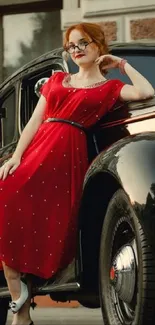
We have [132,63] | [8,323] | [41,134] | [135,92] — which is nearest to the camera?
[135,92]

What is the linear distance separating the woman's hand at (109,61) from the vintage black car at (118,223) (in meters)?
0.25

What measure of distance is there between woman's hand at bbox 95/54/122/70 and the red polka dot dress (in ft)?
0.37

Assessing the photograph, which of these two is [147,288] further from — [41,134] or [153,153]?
[41,134]

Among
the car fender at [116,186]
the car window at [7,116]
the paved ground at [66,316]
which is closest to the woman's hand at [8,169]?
the car fender at [116,186]

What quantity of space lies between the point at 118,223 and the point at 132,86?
2.17ft

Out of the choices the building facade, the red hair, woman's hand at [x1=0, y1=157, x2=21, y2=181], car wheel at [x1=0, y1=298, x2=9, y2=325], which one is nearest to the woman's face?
the red hair

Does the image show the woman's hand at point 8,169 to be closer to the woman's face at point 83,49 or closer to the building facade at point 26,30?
the woman's face at point 83,49

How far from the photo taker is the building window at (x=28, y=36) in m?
12.6

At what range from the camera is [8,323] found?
281 inches

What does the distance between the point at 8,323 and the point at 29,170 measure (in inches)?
124

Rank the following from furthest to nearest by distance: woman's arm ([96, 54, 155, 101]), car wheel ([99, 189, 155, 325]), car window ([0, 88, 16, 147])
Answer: car window ([0, 88, 16, 147])
woman's arm ([96, 54, 155, 101])
car wheel ([99, 189, 155, 325])

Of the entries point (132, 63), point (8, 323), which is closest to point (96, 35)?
point (132, 63)

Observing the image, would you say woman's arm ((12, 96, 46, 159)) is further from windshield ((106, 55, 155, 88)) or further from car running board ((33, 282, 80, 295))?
car running board ((33, 282, 80, 295))

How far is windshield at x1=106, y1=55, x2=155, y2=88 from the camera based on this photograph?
15.0ft
